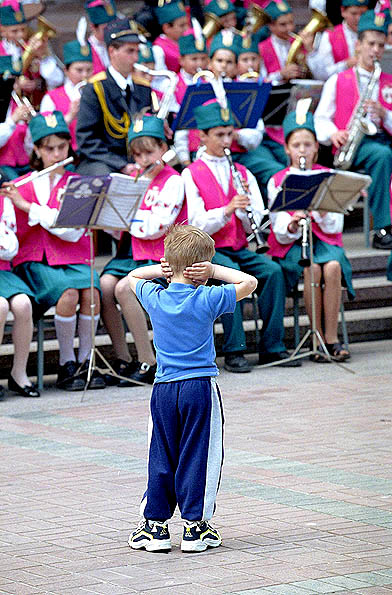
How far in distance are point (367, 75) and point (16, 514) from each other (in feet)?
23.9

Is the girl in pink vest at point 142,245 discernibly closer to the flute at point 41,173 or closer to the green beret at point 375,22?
the flute at point 41,173

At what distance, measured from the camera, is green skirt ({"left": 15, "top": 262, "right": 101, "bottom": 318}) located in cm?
912

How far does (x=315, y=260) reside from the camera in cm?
998

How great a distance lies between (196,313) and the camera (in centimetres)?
512

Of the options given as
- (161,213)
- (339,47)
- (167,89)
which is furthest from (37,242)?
(339,47)

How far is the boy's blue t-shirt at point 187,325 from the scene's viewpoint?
16.8 feet

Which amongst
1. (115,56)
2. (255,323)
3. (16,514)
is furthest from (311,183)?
(16,514)

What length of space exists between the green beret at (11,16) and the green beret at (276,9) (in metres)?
2.83

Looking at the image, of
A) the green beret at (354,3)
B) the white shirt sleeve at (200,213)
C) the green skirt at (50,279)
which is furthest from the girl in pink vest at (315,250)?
the green beret at (354,3)

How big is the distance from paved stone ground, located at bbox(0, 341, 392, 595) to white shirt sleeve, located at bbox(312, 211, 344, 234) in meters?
1.36

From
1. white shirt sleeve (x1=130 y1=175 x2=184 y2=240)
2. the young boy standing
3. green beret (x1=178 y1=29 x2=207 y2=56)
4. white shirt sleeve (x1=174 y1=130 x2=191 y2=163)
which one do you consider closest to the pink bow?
green beret (x1=178 y1=29 x2=207 y2=56)

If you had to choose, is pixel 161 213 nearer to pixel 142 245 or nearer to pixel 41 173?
pixel 142 245

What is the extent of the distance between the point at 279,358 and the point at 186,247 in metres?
5.02

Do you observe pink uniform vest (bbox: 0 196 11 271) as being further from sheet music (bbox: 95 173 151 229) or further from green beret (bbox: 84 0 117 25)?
green beret (bbox: 84 0 117 25)
